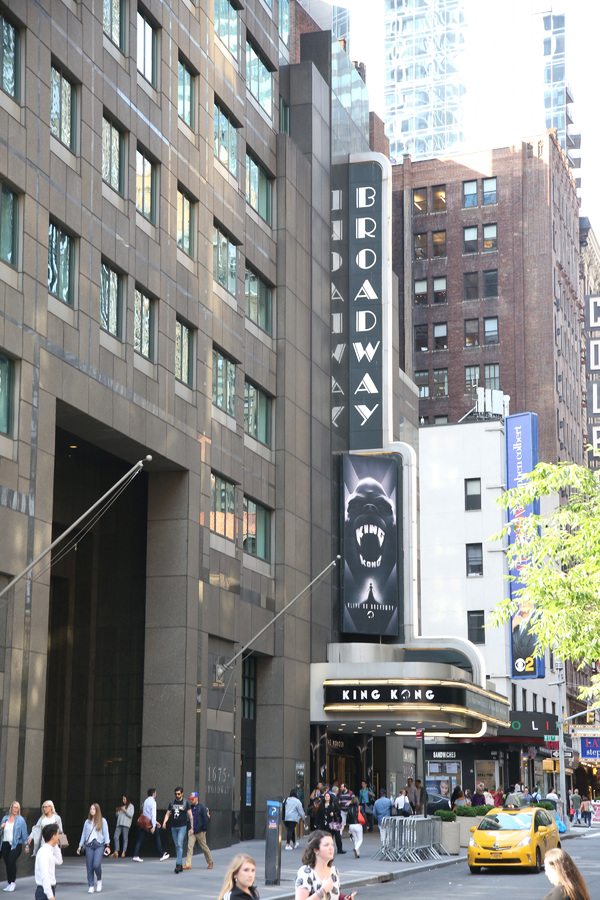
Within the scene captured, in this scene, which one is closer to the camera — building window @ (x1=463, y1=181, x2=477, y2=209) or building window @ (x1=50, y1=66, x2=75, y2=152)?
building window @ (x1=50, y1=66, x2=75, y2=152)

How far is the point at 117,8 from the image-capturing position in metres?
31.1

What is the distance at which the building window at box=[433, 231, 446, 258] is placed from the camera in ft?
320

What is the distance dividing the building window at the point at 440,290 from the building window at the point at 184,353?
6505 centimetres

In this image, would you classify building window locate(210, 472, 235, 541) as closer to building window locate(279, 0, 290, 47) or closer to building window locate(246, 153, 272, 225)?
building window locate(246, 153, 272, 225)

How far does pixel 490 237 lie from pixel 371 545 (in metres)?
57.9

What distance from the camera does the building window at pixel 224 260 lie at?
1449 inches

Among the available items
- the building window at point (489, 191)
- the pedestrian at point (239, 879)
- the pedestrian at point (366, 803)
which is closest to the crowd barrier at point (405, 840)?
the pedestrian at point (366, 803)

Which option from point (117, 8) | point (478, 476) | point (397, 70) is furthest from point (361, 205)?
point (397, 70)

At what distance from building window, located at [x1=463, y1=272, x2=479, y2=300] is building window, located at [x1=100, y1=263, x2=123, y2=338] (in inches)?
2730

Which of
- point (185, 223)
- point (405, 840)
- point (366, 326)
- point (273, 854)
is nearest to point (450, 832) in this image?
point (405, 840)

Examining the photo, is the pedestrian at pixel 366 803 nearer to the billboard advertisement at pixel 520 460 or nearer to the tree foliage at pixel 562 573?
the tree foliage at pixel 562 573

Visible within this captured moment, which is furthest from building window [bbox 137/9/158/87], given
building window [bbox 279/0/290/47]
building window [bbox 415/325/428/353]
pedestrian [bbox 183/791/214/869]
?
building window [bbox 415/325/428/353]

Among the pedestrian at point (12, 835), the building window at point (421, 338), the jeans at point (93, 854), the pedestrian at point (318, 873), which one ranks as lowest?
the jeans at point (93, 854)

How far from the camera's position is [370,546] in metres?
44.6
